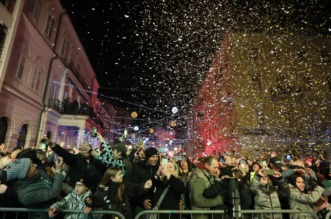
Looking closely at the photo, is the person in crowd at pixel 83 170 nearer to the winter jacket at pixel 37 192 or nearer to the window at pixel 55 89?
the winter jacket at pixel 37 192

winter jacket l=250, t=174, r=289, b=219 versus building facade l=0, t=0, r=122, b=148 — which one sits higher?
building facade l=0, t=0, r=122, b=148

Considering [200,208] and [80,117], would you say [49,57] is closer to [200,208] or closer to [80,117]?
[80,117]

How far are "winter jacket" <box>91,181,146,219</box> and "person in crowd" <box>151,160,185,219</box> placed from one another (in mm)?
286

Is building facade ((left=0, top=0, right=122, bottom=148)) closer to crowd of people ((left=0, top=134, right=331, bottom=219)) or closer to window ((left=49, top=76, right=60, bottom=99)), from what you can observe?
window ((left=49, top=76, right=60, bottom=99))

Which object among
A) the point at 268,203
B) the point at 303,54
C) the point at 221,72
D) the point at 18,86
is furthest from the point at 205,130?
the point at 268,203

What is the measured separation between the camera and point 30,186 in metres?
3.21

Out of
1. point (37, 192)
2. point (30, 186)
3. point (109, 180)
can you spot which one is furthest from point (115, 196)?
point (30, 186)

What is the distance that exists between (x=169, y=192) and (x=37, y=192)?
198 cm

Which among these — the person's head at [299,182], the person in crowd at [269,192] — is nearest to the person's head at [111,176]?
the person in crowd at [269,192]

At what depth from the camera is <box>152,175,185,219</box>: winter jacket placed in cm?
362

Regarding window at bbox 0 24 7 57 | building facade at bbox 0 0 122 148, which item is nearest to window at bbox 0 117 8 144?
building facade at bbox 0 0 122 148

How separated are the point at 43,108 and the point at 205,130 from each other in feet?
76.3

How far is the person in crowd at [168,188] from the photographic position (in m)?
3.62

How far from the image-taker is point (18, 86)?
44.7 feet
